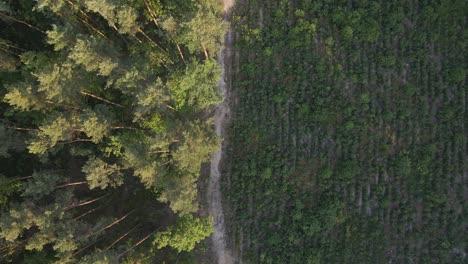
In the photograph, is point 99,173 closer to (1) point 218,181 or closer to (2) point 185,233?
(2) point 185,233

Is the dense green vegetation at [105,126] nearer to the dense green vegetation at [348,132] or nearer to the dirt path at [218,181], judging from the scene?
the dirt path at [218,181]

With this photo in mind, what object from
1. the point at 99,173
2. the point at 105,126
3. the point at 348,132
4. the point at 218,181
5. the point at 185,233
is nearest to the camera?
the point at 99,173

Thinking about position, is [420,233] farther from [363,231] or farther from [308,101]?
[308,101]

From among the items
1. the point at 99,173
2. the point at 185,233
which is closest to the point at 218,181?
the point at 185,233

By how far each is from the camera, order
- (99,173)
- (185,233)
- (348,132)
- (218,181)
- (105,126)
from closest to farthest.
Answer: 1. (99,173)
2. (185,233)
3. (105,126)
4. (348,132)
5. (218,181)

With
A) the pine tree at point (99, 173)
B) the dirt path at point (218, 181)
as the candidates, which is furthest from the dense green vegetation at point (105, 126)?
the dirt path at point (218, 181)

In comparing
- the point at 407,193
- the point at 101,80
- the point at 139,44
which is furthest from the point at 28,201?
the point at 407,193
